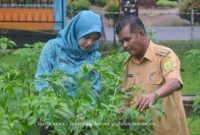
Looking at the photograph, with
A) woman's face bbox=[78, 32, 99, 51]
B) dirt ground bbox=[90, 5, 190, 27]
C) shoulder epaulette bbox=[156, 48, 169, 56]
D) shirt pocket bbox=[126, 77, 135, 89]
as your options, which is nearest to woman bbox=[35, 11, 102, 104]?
woman's face bbox=[78, 32, 99, 51]

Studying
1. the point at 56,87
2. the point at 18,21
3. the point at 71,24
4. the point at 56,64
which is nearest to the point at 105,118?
the point at 56,87

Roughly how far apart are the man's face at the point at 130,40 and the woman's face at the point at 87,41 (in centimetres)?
48

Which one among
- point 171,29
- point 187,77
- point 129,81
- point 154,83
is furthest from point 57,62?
point 171,29

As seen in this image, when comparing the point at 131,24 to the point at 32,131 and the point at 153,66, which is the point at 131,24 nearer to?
the point at 153,66

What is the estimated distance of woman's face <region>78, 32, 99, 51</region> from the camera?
2.98 meters

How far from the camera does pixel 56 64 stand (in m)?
2.99

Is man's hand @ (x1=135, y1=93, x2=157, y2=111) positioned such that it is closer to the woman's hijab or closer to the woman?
the woman

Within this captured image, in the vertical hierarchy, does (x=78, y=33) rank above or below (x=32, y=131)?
above

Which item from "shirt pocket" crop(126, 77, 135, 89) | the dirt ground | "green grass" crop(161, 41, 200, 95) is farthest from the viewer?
the dirt ground

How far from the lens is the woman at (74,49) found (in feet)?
9.67

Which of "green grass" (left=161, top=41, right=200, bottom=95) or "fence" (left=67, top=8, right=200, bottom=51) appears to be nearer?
"green grass" (left=161, top=41, right=200, bottom=95)

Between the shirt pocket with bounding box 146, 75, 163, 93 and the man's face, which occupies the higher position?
the man's face

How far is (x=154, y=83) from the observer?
2.54m

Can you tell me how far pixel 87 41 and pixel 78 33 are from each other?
145 millimetres
